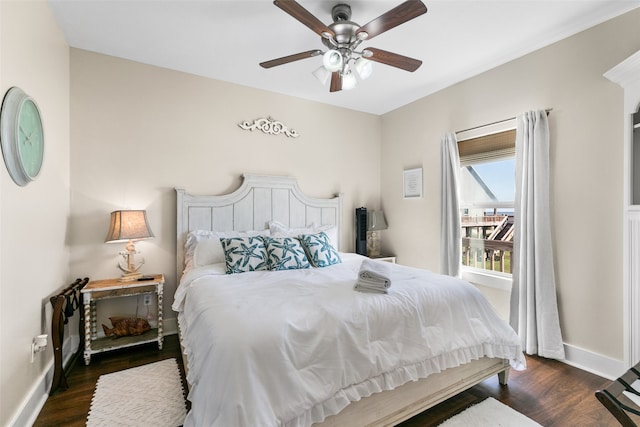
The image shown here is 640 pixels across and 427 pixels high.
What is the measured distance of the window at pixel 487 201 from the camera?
295 centimetres

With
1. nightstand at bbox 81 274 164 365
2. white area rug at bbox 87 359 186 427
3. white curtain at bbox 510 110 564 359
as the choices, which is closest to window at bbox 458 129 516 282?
white curtain at bbox 510 110 564 359

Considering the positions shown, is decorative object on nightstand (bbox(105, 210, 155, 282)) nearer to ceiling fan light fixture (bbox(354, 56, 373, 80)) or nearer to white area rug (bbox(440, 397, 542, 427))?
ceiling fan light fixture (bbox(354, 56, 373, 80))

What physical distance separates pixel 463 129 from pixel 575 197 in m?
1.30

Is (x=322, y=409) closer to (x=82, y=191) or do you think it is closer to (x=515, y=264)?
(x=515, y=264)

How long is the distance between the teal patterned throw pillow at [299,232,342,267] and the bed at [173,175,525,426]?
0.23 m

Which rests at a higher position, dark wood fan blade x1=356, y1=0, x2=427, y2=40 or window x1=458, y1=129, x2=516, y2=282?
dark wood fan blade x1=356, y1=0, x2=427, y2=40

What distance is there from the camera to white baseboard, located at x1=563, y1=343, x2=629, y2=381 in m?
2.14

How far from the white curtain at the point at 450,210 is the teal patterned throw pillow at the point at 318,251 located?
1.34 m

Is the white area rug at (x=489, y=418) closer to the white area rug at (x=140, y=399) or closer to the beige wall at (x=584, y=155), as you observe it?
the beige wall at (x=584, y=155)

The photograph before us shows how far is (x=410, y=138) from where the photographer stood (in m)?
3.96

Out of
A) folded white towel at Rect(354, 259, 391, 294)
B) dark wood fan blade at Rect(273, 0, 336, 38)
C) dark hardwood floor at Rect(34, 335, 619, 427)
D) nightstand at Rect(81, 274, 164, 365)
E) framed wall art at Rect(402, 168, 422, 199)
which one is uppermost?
dark wood fan blade at Rect(273, 0, 336, 38)

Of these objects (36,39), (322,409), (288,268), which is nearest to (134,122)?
(36,39)

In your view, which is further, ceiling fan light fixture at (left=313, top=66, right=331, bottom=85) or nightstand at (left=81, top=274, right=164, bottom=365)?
nightstand at (left=81, top=274, right=164, bottom=365)

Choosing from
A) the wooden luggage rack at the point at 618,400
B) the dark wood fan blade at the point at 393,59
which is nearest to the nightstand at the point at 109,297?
the dark wood fan blade at the point at 393,59
